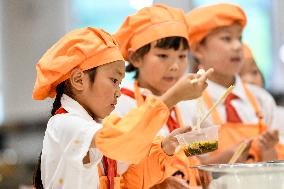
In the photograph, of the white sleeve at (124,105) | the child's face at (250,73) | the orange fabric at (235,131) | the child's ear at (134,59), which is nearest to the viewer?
the white sleeve at (124,105)

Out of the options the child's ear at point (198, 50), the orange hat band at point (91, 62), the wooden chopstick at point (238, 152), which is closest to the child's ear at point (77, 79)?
the orange hat band at point (91, 62)

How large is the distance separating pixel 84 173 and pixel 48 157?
0.09 meters

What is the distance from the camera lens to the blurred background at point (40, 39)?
12.8 ft

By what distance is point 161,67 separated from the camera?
176 centimetres

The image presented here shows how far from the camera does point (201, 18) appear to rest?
2105mm

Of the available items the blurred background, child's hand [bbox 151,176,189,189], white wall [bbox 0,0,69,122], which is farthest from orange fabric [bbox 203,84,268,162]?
white wall [bbox 0,0,69,122]

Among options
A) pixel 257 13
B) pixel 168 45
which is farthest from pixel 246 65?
pixel 257 13

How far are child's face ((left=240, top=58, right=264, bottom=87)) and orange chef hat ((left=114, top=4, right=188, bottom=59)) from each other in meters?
0.83

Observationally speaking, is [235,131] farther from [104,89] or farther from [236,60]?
[104,89]

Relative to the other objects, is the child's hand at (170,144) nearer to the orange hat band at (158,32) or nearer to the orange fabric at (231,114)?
the orange hat band at (158,32)

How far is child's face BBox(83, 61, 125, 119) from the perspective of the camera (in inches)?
53.6

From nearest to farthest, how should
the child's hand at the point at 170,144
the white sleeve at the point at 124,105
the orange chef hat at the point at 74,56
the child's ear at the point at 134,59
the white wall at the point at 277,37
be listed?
1. the orange chef hat at the point at 74,56
2. the child's hand at the point at 170,144
3. the white sleeve at the point at 124,105
4. the child's ear at the point at 134,59
5. the white wall at the point at 277,37

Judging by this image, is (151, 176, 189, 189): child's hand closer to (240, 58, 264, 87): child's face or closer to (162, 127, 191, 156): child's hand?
(162, 127, 191, 156): child's hand

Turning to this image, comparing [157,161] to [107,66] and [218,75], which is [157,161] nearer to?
[107,66]
